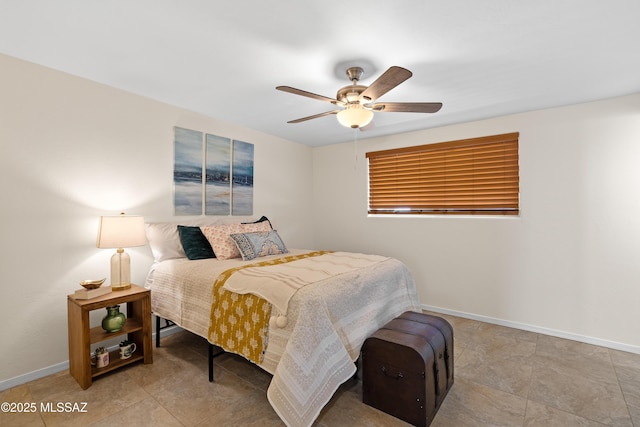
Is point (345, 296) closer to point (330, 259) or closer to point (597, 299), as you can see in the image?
point (330, 259)

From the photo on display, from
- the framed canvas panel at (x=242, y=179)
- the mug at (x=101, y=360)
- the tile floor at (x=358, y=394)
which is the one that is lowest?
the tile floor at (x=358, y=394)

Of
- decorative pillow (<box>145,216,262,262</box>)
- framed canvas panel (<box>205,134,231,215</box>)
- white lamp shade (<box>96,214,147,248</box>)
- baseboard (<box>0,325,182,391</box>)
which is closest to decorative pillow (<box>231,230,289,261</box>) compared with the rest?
Result: decorative pillow (<box>145,216,262,262</box>)

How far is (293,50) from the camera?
198cm

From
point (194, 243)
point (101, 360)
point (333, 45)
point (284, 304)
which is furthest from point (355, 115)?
point (101, 360)

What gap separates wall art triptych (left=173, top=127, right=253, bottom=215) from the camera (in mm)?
3133

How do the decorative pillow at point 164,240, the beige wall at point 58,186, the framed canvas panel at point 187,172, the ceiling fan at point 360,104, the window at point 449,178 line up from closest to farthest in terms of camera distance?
the ceiling fan at point 360,104 → the beige wall at point 58,186 → the decorative pillow at point 164,240 → the framed canvas panel at point 187,172 → the window at point 449,178

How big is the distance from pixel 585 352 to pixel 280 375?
2756mm

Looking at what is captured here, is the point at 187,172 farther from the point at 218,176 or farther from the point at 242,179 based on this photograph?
the point at 242,179

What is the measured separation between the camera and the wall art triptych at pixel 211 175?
313cm

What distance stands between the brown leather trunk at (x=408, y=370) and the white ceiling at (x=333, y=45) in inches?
72.7

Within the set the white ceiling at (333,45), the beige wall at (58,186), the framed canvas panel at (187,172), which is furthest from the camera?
the framed canvas panel at (187,172)

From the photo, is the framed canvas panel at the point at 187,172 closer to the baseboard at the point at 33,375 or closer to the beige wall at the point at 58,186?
the beige wall at the point at 58,186

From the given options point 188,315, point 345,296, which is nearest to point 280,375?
point 345,296

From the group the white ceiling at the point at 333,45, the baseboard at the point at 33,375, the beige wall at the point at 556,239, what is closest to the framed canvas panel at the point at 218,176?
the white ceiling at the point at 333,45
